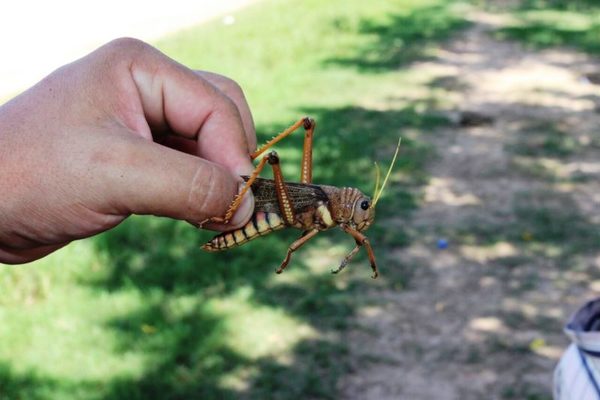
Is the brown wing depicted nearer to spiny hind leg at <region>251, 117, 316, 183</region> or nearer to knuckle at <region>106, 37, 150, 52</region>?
spiny hind leg at <region>251, 117, 316, 183</region>

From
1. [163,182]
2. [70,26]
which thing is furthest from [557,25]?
[163,182]

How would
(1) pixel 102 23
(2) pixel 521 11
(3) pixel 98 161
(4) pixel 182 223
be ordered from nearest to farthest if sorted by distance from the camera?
(3) pixel 98 161
(4) pixel 182 223
(1) pixel 102 23
(2) pixel 521 11

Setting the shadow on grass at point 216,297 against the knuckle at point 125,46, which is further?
the shadow on grass at point 216,297

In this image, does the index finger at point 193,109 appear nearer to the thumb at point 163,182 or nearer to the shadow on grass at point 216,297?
the thumb at point 163,182

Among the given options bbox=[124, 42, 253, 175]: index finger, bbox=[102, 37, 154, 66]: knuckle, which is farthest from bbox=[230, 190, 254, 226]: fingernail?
bbox=[102, 37, 154, 66]: knuckle

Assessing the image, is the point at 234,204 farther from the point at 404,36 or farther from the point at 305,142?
the point at 404,36

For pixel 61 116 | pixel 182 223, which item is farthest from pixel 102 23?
pixel 61 116

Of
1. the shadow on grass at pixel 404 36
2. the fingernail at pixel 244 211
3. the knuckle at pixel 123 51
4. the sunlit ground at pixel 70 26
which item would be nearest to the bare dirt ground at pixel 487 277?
the shadow on grass at pixel 404 36

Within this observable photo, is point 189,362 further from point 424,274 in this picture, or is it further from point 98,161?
point 98,161
